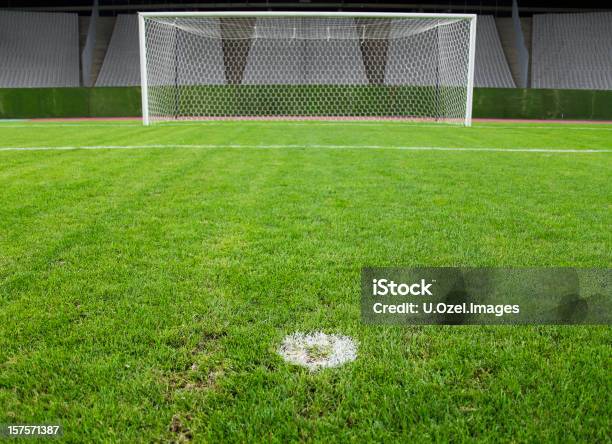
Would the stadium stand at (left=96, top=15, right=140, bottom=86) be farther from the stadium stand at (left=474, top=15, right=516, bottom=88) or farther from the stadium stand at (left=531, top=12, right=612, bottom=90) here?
the stadium stand at (left=531, top=12, right=612, bottom=90)

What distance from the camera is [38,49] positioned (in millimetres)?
28656

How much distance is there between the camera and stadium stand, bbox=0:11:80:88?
91.4 feet

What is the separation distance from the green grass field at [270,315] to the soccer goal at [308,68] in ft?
38.5

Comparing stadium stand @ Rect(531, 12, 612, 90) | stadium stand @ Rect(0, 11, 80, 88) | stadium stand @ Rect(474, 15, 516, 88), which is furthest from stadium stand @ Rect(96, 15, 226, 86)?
stadium stand @ Rect(531, 12, 612, 90)

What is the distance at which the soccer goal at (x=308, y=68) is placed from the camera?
63.2 ft

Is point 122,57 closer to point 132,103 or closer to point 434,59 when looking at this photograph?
point 132,103

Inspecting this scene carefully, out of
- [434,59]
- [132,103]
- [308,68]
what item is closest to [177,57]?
[132,103]

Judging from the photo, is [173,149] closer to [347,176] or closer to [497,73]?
[347,176]

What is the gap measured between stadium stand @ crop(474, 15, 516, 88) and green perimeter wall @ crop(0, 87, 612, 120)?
6233 millimetres

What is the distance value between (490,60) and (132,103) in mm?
19320

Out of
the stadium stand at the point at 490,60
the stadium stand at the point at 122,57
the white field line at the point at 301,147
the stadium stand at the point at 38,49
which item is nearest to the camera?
the white field line at the point at 301,147

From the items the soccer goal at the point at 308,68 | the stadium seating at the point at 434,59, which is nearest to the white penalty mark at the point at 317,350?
the soccer goal at the point at 308,68

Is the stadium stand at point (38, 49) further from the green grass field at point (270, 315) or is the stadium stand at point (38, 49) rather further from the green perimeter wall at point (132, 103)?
the green grass field at point (270, 315)

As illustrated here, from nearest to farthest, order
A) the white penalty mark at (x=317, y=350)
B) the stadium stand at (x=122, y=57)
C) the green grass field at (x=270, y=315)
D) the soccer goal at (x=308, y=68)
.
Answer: the green grass field at (x=270, y=315), the white penalty mark at (x=317, y=350), the soccer goal at (x=308, y=68), the stadium stand at (x=122, y=57)
